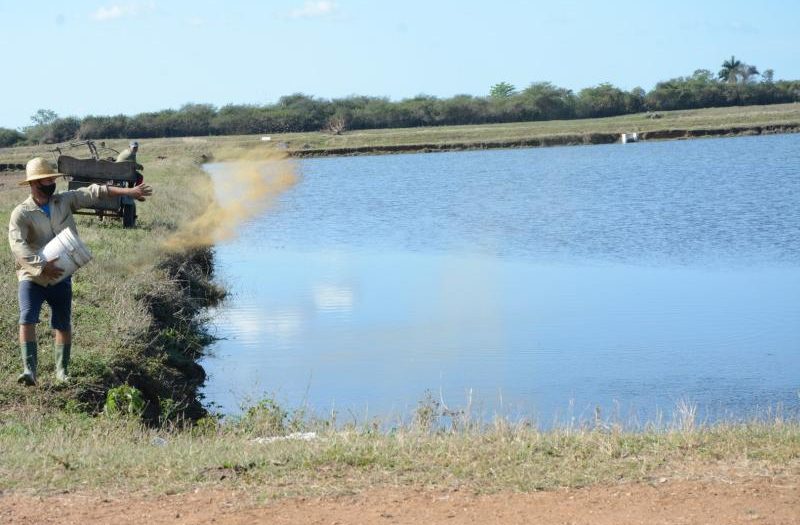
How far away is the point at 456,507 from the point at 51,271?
499 centimetres

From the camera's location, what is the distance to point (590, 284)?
71.6 ft

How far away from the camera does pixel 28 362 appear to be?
10.5m

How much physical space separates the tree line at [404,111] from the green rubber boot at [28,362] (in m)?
77.0

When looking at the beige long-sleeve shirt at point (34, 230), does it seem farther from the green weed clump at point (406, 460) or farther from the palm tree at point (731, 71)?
the palm tree at point (731, 71)

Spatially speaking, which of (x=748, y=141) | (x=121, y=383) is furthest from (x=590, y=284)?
(x=748, y=141)

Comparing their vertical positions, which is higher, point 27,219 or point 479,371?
point 27,219

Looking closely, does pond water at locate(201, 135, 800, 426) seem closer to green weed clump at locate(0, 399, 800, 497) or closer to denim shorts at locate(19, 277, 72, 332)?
denim shorts at locate(19, 277, 72, 332)

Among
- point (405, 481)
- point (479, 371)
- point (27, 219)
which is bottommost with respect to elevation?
point (479, 371)

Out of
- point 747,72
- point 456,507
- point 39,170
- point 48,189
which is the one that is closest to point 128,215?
point 48,189

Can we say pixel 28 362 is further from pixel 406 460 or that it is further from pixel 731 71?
pixel 731 71

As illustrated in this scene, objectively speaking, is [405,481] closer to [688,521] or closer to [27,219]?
[688,521]

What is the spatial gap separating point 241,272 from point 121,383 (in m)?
13.9

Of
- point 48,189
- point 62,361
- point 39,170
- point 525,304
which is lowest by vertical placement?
point 525,304

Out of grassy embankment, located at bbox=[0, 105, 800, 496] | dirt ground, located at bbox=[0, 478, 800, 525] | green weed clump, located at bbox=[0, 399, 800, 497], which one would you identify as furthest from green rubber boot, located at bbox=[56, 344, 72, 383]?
dirt ground, located at bbox=[0, 478, 800, 525]
